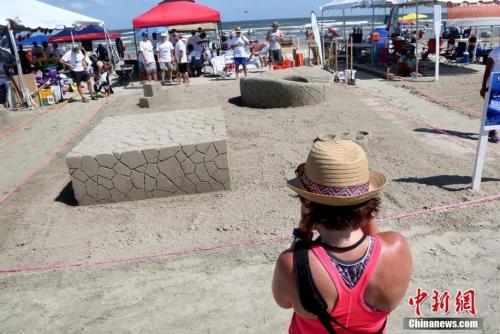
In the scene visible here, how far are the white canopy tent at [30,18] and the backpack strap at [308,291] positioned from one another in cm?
1080

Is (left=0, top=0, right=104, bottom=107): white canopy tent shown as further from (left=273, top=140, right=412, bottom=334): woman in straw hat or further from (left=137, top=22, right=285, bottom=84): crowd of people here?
(left=273, top=140, right=412, bottom=334): woman in straw hat

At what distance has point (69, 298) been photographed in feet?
10.6

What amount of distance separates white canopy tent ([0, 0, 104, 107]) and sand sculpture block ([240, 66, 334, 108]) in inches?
216

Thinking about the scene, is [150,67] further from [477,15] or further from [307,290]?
[307,290]

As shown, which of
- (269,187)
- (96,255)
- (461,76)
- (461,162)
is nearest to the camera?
(96,255)

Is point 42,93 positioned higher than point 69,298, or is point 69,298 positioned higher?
point 42,93

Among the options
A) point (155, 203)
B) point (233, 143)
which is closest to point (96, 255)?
point (155, 203)

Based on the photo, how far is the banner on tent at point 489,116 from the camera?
4.20 metres

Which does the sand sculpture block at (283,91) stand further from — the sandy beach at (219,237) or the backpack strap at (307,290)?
the backpack strap at (307,290)

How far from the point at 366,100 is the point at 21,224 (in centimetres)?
744

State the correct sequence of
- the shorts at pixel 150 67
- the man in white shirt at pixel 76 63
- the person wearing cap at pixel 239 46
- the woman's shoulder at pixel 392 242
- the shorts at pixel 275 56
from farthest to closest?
the shorts at pixel 275 56 < the shorts at pixel 150 67 < the person wearing cap at pixel 239 46 < the man in white shirt at pixel 76 63 < the woman's shoulder at pixel 392 242

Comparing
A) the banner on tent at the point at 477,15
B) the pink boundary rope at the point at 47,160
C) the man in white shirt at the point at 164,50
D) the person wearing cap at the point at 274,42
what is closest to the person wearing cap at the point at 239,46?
the person wearing cap at the point at 274,42

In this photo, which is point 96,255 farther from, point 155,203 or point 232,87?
point 232,87

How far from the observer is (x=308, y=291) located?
1.39m
